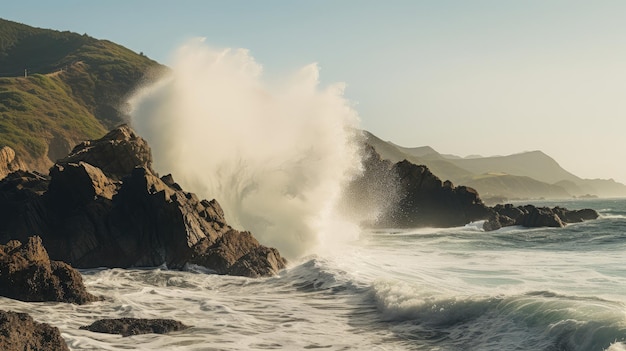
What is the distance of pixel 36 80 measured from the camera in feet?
508

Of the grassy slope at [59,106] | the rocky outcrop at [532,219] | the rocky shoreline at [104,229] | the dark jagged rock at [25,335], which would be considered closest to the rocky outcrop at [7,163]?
the rocky shoreline at [104,229]

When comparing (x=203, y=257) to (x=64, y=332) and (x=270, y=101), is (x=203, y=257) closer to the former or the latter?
(x=64, y=332)

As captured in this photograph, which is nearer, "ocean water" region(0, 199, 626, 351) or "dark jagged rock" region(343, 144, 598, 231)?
"ocean water" region(0, 199, 626, 351)

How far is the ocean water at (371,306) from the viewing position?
14.9 m

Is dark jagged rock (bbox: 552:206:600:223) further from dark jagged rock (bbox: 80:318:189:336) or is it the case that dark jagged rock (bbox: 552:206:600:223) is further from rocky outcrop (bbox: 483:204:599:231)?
dark jagged rock (bbox: 80:318:189:336)

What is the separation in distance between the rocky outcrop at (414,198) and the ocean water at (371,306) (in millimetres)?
38779

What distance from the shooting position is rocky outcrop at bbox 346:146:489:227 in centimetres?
7150

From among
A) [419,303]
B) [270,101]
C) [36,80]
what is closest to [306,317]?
[419,303]

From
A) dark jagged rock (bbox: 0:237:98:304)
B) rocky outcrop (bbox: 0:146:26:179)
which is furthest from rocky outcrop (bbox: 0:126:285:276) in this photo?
dark jagged rock (bbox: 0:237:98:304)

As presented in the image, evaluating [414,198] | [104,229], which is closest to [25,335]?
[104,229]

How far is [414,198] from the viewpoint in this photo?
2960 inches

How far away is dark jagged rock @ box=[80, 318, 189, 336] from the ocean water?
13.3 inches

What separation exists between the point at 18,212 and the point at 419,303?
21019 millimetres

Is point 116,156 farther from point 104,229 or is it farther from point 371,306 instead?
point 371,306
